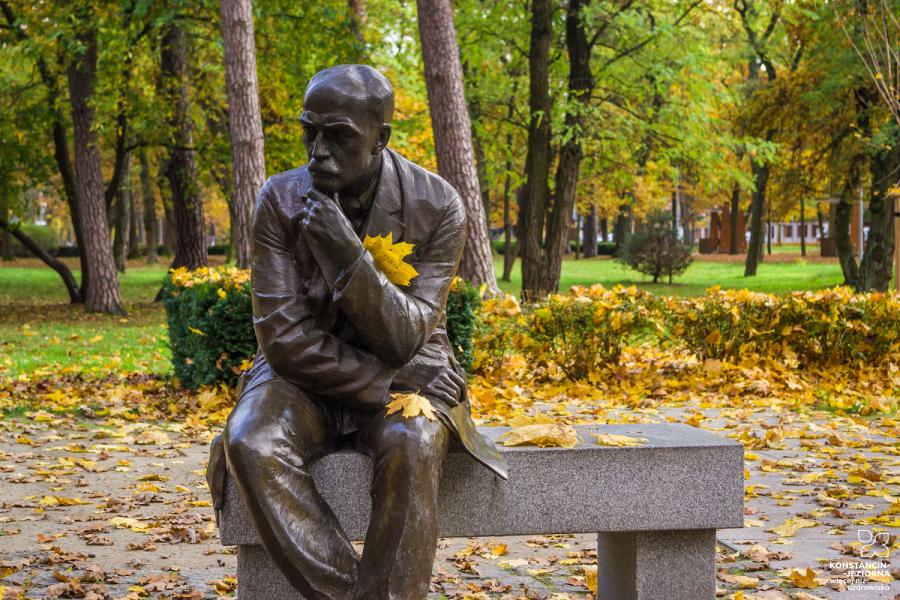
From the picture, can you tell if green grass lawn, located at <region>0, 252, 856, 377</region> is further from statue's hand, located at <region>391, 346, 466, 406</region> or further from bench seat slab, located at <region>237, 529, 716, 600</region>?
bench seat slab, located at <region>237, 529, 716, 600</region>

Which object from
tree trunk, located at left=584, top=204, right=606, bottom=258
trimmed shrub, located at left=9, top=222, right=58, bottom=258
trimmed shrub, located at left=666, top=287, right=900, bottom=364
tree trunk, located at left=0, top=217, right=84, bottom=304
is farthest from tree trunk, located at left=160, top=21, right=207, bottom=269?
tree trunk, located at left=584, top=204, right=606, bottom=258

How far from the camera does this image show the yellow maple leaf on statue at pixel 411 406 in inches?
137

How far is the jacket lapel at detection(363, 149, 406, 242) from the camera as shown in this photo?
12.3ft

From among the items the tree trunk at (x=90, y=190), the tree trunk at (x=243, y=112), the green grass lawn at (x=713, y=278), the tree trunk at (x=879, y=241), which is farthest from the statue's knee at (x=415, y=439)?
the green grass lawn at (x=713, y=278)

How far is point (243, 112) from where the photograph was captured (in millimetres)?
11828

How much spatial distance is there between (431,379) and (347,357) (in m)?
0.35

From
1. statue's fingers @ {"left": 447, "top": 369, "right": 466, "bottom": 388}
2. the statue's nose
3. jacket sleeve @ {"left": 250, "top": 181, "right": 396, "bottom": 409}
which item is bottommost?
statue's fingers @ {"left": 447, "top": 369, "right": 466, "bottom": 388}

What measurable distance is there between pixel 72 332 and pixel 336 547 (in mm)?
13878

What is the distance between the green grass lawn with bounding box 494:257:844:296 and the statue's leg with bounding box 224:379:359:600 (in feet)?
66.7

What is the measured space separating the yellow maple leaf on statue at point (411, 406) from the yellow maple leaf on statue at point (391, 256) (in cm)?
41

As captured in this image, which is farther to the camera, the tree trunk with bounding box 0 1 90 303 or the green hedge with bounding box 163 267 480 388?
the tree trunk with bounding box 0 1 90 303

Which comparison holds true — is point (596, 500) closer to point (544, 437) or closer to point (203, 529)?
point (544, 437)

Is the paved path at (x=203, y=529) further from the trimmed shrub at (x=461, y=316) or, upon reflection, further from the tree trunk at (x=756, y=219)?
the tree trunk at (x=756, y=219)

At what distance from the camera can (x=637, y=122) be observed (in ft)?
66.3
